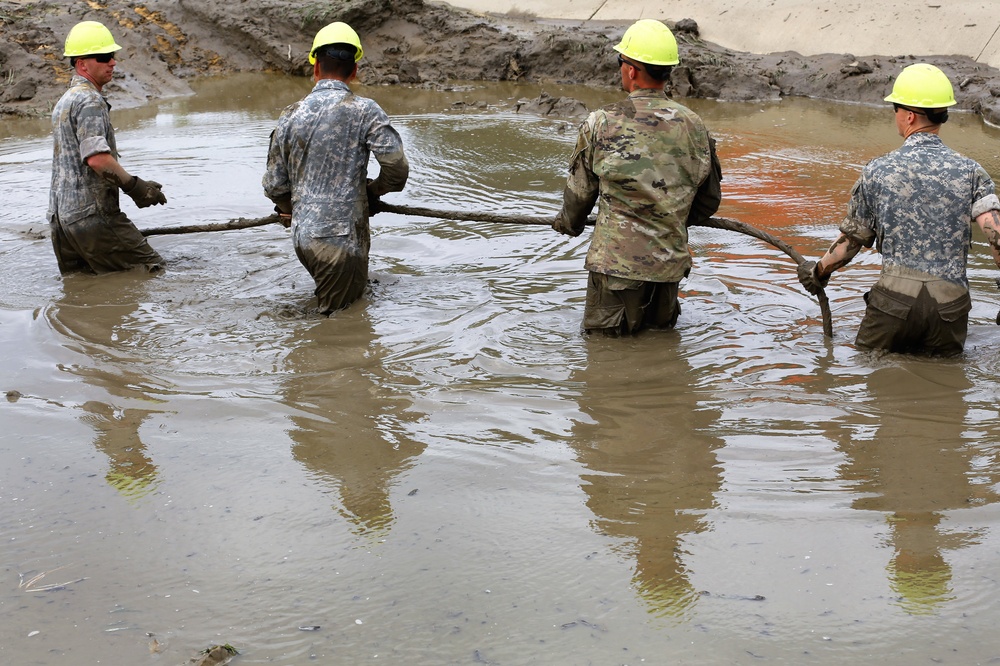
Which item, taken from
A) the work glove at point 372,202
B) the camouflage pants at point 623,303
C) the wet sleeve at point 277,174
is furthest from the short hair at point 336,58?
the camouflage pants at point 623,303

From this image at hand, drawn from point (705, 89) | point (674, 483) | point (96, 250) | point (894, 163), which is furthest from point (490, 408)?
point (705, 89)

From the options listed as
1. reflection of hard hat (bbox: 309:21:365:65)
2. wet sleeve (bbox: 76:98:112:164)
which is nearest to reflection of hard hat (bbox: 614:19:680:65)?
reflection of hard hat (bbox: 309:21:365:65)

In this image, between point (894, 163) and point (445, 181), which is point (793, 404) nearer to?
point (894, 163)

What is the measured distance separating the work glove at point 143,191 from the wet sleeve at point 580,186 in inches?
103

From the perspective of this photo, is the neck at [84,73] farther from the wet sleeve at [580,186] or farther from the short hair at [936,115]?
the short hair at [936,115]

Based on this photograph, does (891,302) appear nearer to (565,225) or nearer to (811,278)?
(811,278)

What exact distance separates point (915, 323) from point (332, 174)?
311 cm

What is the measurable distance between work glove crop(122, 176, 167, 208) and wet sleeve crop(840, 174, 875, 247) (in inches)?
156

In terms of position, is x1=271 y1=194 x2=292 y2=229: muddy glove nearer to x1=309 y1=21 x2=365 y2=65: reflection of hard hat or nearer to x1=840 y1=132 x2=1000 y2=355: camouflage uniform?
x1=309 y1=21 x2=365 y2=65: reflection of hard hat

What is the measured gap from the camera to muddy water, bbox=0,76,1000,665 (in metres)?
2.88

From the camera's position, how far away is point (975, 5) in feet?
40.4

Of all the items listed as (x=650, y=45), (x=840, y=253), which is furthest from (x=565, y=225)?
(x=840, y=253)

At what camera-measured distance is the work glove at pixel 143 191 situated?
19.7 feet

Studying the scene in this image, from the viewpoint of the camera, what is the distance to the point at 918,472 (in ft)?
12.0
